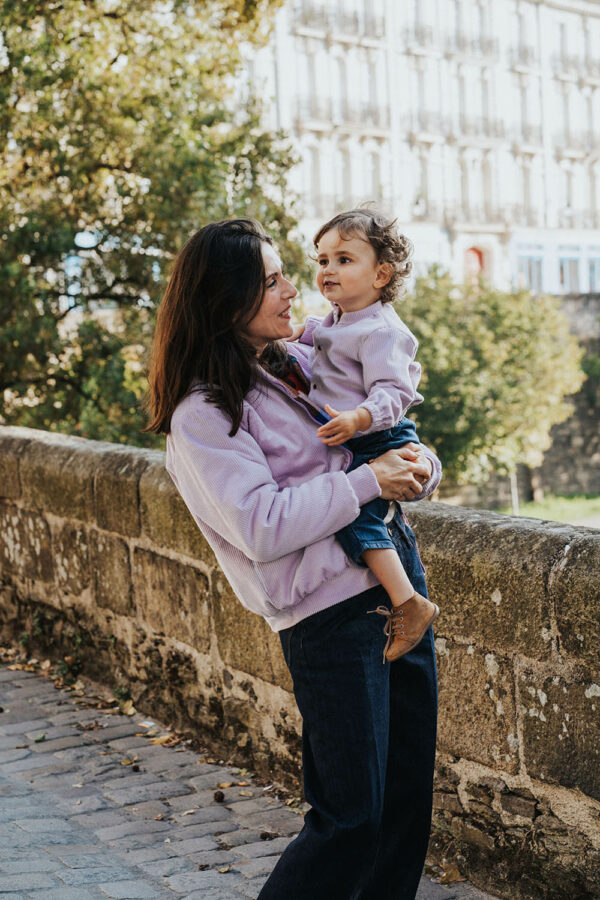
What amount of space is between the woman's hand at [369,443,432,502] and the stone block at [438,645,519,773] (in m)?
0.82

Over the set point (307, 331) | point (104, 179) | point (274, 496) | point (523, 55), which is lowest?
point (274, 496)

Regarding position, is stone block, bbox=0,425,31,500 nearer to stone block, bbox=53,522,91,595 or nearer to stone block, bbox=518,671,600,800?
stone block, bbox=53,522,91,595

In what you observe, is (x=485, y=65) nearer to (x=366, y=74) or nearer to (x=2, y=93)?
(x=366, y=74)

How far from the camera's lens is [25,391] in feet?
36.6

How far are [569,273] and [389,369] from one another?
5241cm

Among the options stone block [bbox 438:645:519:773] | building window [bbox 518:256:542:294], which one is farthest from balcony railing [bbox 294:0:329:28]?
stone block [bbox 438:645:519:773]

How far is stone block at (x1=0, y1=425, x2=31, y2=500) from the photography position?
5984 mm

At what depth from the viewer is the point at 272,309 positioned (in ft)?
8.24

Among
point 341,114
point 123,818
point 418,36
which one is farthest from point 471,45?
point 123,818

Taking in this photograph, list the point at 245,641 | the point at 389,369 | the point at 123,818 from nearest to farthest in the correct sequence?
the point at 389,369 → the point at 123,818 → the point at 245,641

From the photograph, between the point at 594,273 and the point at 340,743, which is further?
the point at 594,273

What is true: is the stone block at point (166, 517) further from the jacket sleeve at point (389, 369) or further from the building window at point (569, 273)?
the building window at point (569, 273)

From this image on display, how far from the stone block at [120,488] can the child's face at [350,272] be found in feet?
7.65

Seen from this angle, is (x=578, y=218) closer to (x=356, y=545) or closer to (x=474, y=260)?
(x=474, y=260)
